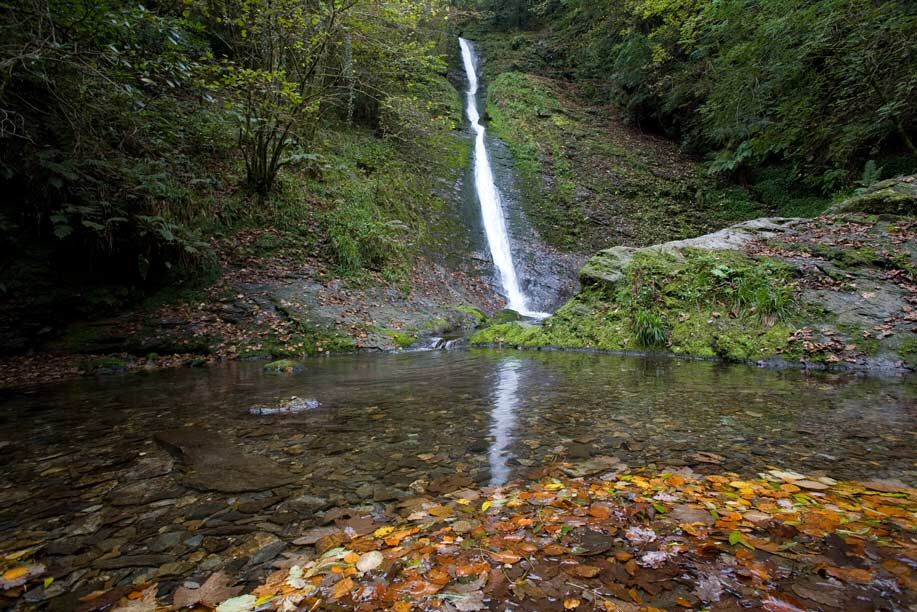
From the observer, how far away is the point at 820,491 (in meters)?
1.91

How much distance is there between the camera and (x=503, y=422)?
128 inches

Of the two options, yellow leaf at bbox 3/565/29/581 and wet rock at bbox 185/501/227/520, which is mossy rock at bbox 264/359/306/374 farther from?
yellow leaf at bbox 3/565/29/581

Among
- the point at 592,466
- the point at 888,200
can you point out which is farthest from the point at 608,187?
the point at 592,466

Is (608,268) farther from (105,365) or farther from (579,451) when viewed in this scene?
(105,365)

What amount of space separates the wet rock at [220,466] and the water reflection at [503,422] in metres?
1.14

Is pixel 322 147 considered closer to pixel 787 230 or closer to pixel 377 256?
pixel 377 256

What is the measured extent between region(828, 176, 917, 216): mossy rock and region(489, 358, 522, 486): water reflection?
7.68m

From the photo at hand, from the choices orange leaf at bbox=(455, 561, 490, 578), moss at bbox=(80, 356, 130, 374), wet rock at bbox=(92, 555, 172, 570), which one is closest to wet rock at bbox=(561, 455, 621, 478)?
orange leaf at bbox=(455, 561, 490, 578)

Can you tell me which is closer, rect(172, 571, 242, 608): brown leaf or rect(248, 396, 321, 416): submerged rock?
rect(172, 571, 242, 608): brown leaf

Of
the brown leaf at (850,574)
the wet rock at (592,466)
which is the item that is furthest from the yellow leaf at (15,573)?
the brown leaf at (850,574)

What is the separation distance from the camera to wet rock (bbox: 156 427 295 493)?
2242 mm

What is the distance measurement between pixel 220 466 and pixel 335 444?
675 millimetres


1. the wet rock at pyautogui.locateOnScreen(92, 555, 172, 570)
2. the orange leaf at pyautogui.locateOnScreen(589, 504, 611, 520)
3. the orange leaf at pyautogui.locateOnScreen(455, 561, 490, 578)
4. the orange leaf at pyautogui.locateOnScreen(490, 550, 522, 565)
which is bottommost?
the wet rock at pyautogui.locateOnScreen(92, 555, 172, 570)

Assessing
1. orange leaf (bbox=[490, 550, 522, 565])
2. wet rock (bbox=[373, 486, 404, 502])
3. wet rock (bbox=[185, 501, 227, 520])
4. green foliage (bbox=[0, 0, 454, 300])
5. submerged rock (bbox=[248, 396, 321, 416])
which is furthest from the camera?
green foliage (bbox=[0, 0, 454, 300])
